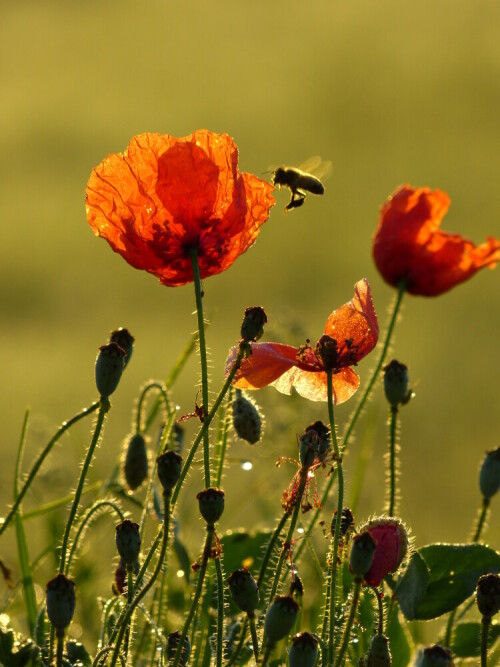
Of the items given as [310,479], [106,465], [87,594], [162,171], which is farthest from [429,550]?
[106,465]

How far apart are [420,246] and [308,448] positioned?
33 cm

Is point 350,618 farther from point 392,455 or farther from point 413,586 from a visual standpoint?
point 392,455

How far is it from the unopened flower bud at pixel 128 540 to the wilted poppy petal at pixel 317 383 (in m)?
0.36

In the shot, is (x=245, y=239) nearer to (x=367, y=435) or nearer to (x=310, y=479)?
(x=310, y=479)

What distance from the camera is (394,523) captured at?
1.34 meters

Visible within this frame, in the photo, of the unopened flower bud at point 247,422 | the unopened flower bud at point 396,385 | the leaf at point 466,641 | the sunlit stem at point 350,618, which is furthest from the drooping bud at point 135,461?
the sunlit stem at point 350,618

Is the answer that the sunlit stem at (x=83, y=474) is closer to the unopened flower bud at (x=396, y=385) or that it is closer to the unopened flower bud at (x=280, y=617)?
the unopened flower bud at (x=280, y=617)

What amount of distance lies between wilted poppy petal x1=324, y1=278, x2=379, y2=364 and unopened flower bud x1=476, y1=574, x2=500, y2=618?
13.7 inches

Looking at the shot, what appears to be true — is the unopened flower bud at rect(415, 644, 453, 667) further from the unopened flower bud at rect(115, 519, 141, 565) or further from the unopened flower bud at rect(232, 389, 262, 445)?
the unopened flower bud at rect(232, 389, 262, 445)

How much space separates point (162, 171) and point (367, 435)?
2.57 ft

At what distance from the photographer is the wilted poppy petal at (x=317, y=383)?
65.0 inches

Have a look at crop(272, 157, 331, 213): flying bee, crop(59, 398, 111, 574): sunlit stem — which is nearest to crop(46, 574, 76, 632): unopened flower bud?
crop(59, 398, 111, 574): sunlit stem

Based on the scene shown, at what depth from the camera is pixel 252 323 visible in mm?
1405

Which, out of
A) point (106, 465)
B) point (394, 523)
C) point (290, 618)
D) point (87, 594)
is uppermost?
point (106, 465)
